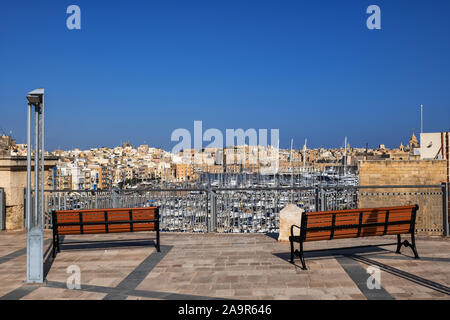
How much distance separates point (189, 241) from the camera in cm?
958

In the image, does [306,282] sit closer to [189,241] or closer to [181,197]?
[189,241]

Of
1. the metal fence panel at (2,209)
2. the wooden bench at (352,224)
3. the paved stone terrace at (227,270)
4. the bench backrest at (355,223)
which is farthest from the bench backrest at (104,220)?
the metal fence panel at (2,209)

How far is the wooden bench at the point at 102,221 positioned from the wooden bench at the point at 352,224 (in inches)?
104

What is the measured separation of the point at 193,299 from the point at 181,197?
5978 mm

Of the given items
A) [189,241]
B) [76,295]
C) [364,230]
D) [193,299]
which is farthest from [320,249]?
[76,295]

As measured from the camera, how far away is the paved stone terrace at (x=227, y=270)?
220 inches

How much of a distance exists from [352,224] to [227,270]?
6.82 ft

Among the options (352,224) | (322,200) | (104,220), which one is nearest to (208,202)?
(322,200)

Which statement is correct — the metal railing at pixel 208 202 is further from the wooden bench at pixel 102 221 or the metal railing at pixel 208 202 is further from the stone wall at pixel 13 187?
the wooden bench at pixel 102 221

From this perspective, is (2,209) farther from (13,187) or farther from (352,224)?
(352,224)

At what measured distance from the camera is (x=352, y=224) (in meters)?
7.16

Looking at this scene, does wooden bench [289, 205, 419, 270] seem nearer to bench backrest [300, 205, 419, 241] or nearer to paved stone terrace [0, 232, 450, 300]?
bench backrest [300, 205, 419, 241]

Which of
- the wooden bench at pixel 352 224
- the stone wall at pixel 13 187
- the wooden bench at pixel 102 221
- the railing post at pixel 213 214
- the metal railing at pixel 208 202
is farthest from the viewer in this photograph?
the stone wall at pixel 13 187
